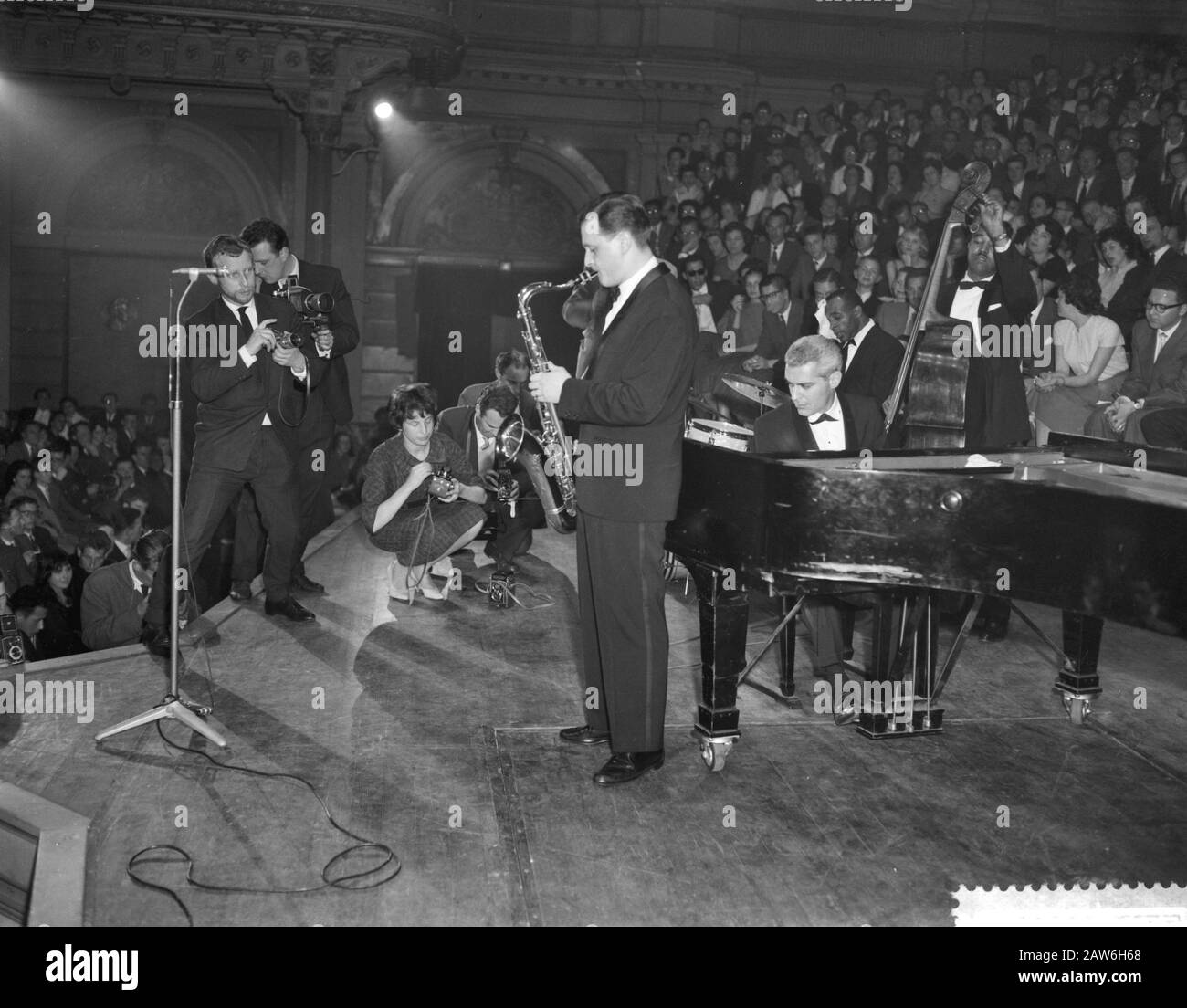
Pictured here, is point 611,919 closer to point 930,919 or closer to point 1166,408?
point 930,919

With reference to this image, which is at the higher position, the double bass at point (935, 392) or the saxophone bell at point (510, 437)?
the double bass at point (935, 392)

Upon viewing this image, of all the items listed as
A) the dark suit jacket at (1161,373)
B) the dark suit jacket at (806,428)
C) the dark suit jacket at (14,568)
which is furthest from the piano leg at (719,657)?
the dark suit jacket at (14,568)

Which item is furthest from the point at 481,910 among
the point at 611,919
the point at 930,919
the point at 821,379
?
the point at 821,379

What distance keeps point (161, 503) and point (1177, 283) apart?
7.71m

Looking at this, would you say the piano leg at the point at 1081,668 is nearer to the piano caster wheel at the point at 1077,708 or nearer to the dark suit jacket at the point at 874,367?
the piano caster wheel at the point at 1077,708

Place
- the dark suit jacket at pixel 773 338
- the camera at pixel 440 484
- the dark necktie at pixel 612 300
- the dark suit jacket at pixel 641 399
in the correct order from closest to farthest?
the dark suit jacket at pixel 641 399 → the dark necktie at pixel 612 300 → the camera at pixel 440 484 → the dark suit jacket at pixel 773 338

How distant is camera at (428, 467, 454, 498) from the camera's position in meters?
6.38

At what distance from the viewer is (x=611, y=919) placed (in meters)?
3.25

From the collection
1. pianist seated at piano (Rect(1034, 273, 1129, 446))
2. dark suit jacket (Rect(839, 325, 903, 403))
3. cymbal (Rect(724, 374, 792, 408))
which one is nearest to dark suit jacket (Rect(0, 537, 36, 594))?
cymbal (Rect(724, 374, 792, 408))

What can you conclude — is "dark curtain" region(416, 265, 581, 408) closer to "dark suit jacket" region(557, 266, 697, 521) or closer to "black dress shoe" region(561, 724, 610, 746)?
"black dress shoe" region(561, 724, 610, 746)

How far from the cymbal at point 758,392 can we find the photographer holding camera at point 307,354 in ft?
6.07

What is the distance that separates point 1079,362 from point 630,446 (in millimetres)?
3974

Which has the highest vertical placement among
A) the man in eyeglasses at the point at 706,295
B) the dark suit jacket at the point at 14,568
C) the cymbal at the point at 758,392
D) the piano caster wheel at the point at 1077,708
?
the man in eyeglasses at the point at 706,295

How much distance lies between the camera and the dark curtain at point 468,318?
14.3 meters
